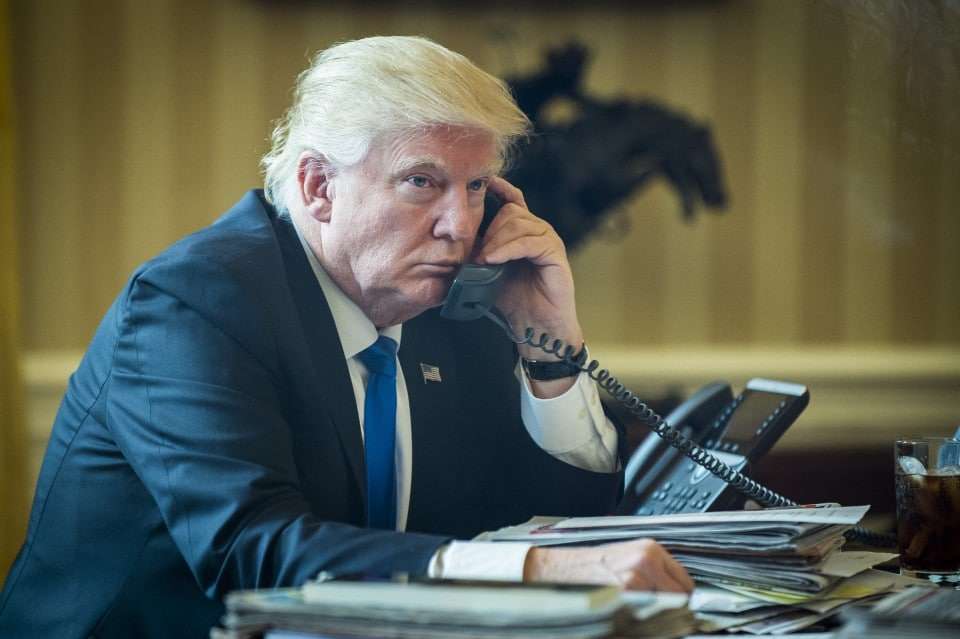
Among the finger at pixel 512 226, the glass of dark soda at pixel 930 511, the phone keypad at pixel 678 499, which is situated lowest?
the phone keypad at pixel 678 499

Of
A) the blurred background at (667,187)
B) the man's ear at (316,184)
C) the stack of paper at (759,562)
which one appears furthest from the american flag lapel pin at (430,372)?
the blurred background at (667,187)

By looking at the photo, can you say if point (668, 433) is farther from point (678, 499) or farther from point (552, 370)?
point (552, 370)

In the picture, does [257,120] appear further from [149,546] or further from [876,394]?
[149,546]

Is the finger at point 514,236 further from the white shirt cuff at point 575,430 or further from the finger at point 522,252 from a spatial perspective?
the white shirt cuff at point 575,430

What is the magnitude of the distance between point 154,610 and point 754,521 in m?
0.67

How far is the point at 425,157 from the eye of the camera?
1.32 metres

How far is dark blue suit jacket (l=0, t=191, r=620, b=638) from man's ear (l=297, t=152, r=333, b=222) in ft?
0.16

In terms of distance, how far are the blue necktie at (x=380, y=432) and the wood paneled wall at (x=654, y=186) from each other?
198cm

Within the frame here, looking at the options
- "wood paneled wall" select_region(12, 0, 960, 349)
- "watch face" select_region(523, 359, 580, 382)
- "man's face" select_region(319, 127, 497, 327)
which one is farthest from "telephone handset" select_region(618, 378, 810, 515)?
"wood paneled wall" select_region(12, 0, 960, 349)

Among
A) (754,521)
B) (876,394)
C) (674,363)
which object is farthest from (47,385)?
(754,521)

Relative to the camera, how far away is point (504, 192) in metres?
1.51

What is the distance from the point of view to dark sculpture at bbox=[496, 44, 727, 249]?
118 inches

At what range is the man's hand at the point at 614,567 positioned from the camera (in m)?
0.90

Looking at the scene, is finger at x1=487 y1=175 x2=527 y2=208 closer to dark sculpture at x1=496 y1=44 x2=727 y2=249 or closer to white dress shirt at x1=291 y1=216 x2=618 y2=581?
white dress shirt at x1=291 y1=216 x2=618 y2=581
